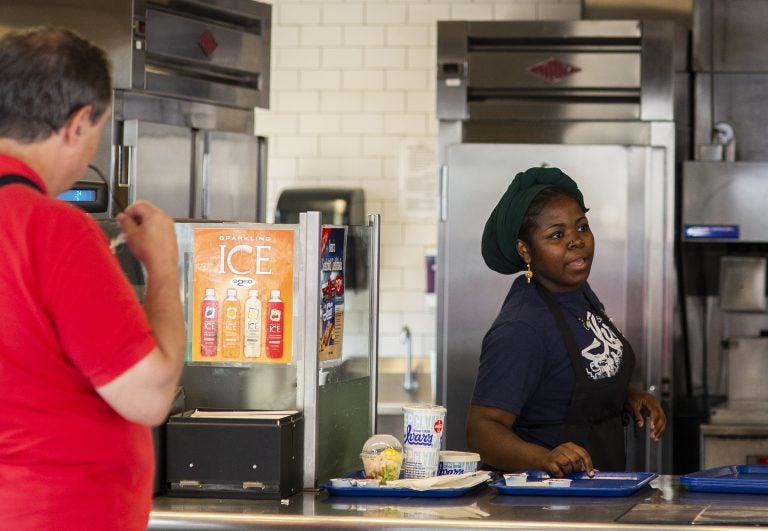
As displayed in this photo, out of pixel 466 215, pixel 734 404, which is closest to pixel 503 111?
pixel 466 215

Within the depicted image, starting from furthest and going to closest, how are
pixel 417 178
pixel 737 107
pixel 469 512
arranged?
pixel 417 178, pixel 737 107, pixel 469 512

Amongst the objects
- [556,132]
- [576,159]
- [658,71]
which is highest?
[658,71]

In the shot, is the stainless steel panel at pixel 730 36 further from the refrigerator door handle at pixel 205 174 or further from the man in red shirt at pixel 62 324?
the man in red shirt at pixel 62 324

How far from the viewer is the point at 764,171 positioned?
4.75m

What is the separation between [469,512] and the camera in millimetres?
2420

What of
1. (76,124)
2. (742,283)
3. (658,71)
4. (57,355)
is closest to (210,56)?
(658,71)

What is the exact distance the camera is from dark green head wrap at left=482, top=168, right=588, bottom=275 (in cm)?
308

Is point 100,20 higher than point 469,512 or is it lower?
higher

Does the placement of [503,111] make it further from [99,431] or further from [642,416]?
[99,431]

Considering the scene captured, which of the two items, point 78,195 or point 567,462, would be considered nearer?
point 567,462

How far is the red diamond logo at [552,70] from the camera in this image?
189 inches

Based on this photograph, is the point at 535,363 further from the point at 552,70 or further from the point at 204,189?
the point at 552,70

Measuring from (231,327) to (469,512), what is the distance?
2.21 ft

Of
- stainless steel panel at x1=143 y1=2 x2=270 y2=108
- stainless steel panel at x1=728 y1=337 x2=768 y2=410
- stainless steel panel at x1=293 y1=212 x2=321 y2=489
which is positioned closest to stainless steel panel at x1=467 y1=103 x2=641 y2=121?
stainless steel panel at x1=143 y1=2 x2=270 y2=108
